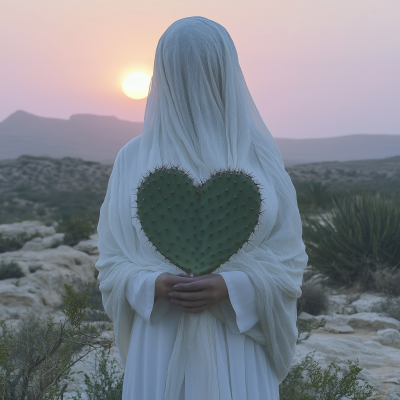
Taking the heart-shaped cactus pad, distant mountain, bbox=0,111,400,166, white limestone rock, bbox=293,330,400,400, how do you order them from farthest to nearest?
distant mountain, bbox=0,111,400,166
white limestone rock, bbox=293,330,400,400
the heart-shaped cactus pad

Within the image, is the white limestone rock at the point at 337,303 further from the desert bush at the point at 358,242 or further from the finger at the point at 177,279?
the finger at the point at 177,279

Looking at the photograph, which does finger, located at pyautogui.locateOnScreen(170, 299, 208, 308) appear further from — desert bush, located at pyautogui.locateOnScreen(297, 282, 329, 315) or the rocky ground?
desert bush, located at pyautogui.locateOnScreen(297, 282, 329, 315)

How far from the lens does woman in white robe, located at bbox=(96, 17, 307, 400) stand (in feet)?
5.10

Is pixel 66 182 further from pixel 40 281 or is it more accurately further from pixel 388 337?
pixel 388 337

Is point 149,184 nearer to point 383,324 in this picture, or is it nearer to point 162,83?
point 162,83

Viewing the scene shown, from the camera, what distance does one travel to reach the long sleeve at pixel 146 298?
5.19ft

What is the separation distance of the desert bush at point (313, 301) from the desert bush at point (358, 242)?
1270 millimetres

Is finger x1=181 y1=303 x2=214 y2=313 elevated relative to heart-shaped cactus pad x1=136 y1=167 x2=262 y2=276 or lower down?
lower down

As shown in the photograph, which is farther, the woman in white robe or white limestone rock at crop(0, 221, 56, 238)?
white limestone rock at crop(0, 221, 56, 238)

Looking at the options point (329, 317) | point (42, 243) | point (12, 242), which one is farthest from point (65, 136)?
point (329, 317)

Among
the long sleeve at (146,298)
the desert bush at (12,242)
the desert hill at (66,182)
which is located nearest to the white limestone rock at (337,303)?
the long sleeve at (146,298)

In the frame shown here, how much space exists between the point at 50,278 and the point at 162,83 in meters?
4.86

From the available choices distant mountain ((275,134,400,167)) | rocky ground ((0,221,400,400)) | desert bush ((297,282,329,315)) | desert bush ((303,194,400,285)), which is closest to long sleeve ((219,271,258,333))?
rocky ground ((0,221,400,400))

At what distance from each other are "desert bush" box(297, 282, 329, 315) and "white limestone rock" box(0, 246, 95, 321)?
2.83 meters
